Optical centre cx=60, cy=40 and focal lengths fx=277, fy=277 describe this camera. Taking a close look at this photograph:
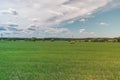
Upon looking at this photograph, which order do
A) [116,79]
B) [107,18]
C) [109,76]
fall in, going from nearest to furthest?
[116,79], [109,76], [107,18]

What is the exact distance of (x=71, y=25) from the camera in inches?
420

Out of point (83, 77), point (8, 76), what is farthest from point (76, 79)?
point (8, 76)

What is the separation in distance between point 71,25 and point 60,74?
441 cm

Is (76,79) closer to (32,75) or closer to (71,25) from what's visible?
(32,75)

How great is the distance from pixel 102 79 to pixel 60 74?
1.09 meters

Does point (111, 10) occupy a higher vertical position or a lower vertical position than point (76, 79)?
higher

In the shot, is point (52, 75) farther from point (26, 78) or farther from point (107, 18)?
point (107, 18)

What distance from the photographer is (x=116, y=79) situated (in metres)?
5.77

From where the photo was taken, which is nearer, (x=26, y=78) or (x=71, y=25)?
(x=26, y=78)

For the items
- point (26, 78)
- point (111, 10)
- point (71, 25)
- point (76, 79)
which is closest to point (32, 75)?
point (26, 78)

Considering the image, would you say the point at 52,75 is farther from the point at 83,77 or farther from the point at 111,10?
the point at 111,10

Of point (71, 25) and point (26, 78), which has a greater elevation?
point (71, 25)

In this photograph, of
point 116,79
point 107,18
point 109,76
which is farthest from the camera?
point 107,18

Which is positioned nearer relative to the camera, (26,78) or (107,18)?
(26,78)
